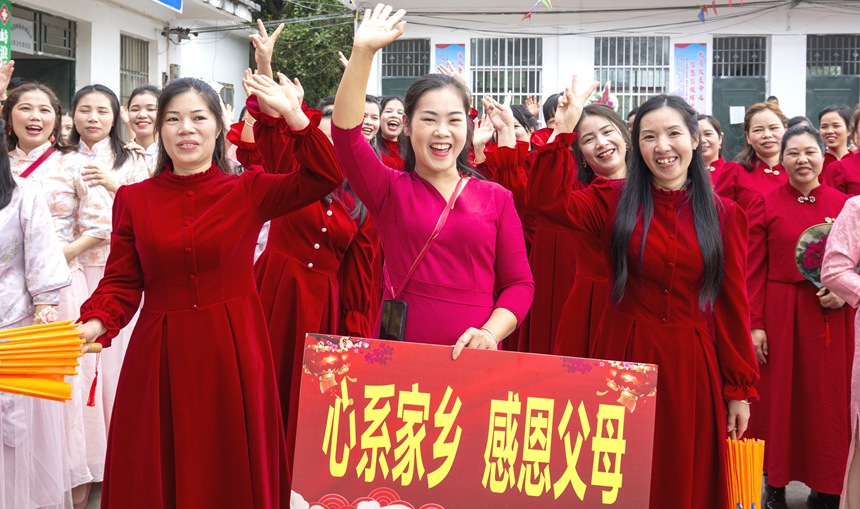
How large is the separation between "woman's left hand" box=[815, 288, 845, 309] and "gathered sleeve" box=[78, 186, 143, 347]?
3496 mm

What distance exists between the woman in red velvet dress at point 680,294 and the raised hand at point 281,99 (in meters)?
0.86

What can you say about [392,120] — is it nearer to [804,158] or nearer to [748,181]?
[748,181]

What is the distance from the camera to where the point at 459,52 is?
15945mm

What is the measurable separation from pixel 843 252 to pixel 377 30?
2178 millimetres

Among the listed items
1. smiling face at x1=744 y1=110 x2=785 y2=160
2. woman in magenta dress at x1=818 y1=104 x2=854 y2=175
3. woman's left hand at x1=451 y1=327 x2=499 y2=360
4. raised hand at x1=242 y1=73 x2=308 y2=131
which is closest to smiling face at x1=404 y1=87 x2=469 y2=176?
raised hand at x1=242 y1=73 x2=308 y2=131

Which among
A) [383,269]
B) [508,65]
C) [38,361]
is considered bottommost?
[38,361]

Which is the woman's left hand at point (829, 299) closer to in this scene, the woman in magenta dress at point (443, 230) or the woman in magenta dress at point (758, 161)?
the woman in magenta dress at point (758, 161)

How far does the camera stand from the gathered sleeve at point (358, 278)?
442 cm

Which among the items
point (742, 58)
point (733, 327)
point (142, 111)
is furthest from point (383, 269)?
point (742, 58)

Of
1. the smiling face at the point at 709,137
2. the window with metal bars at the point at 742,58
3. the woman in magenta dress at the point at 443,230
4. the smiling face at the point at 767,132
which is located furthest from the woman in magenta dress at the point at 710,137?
the window with metal bars at the point at 742,58

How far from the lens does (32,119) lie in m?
4.87

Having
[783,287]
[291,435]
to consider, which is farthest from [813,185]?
[291,435]

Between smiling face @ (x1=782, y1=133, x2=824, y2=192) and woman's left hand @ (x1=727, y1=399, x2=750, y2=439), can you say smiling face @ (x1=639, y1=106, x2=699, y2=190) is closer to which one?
woman's left hand @ (x1=727, y1=399, x2=750, y2=439)

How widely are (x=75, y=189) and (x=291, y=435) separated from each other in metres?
1.82
